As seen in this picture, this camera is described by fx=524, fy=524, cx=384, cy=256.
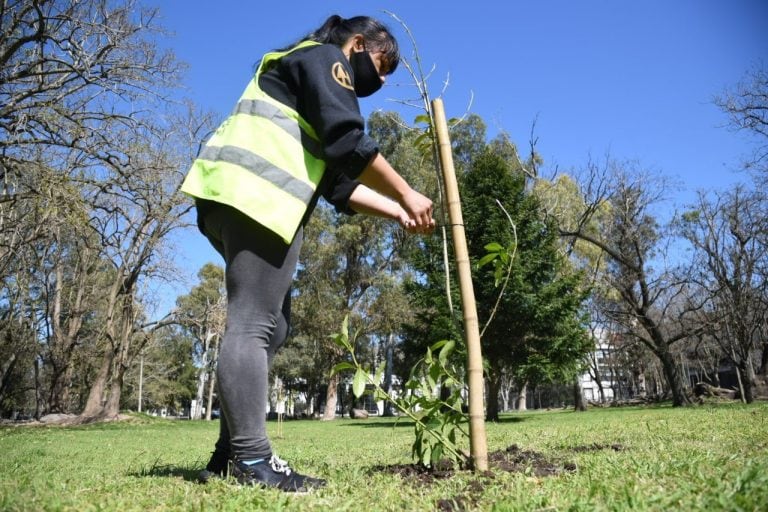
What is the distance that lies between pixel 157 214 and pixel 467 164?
1457 centimetres

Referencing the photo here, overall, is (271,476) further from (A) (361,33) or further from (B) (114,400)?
(B) (114,400)

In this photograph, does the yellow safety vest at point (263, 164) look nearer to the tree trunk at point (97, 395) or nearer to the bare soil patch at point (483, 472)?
the bare soil patch at point (483, 472)

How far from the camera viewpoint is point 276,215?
5.91 feet

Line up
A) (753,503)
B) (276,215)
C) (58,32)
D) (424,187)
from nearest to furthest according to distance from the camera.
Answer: (753,503)
(276,215)
(58,32)
(424,187)

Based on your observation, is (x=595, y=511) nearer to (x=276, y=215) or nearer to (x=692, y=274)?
(x=276, y=215)

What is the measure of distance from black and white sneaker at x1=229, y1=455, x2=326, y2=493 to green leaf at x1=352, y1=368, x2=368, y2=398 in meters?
0.39

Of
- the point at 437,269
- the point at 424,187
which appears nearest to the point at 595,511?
the point at 437,269

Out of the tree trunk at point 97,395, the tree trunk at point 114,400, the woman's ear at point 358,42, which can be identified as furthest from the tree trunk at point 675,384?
the woman's ear at point 358,42

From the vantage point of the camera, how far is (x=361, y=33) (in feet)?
7.27

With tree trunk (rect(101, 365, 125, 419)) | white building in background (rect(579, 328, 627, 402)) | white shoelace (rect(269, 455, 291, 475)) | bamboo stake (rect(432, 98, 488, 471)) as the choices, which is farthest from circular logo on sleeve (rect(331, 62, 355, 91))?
white building in background (rect(579, 328, 627, 402))

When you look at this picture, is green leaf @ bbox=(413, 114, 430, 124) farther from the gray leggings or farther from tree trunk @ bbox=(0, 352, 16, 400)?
tree trunk @ bbox=(0, 352, 16, 400)

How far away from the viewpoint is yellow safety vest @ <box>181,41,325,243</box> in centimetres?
181

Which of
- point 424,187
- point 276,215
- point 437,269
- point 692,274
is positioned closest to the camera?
point 276,215

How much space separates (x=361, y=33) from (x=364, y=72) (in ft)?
0.52
